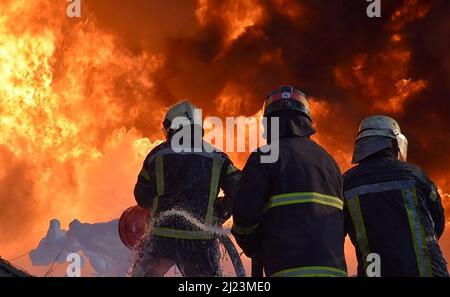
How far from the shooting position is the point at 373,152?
18.8ft

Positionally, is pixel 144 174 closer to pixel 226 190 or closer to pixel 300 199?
pixel 226 190

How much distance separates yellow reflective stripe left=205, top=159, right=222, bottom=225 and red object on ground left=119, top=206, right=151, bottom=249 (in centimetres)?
126

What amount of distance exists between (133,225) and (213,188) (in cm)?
154

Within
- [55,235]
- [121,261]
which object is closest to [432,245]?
[55,235]

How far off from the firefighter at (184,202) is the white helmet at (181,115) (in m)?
0.24

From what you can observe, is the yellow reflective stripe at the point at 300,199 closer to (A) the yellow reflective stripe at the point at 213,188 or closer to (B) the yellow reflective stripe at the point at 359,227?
(B) the yellow reflective stripe at the point at 359,227

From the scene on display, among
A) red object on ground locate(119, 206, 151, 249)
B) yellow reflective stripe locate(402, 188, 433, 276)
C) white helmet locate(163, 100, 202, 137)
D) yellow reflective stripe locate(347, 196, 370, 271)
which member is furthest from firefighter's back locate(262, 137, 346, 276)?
red object on ground locate(119, 206, 151, 249)

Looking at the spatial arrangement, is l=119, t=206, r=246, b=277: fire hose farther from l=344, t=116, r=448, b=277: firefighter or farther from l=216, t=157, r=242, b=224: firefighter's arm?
l=344, t=116, r=448, b=277: firefighter

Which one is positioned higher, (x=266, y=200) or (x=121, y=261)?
(x=121, y=261)

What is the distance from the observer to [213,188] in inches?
243

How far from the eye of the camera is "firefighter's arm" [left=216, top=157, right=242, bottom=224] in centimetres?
625

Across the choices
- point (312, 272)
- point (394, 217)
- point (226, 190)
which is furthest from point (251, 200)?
point (226, 190)
